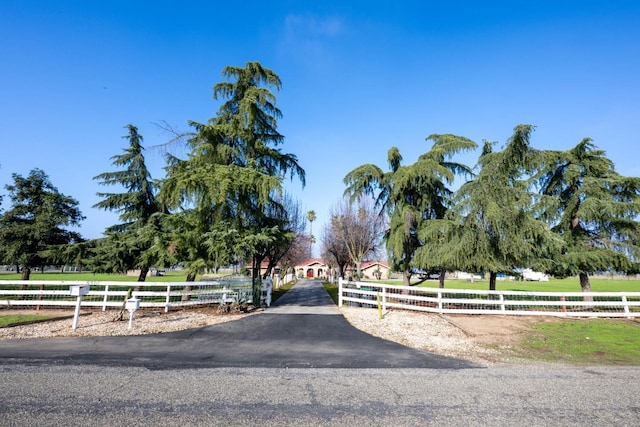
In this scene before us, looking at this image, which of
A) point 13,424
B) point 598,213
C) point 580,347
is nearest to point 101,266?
point 13,424

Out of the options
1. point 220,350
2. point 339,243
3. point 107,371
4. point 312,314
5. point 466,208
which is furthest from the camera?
point 339,243

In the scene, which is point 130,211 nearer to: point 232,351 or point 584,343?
point 232,351

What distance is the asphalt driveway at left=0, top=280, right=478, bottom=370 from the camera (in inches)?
243

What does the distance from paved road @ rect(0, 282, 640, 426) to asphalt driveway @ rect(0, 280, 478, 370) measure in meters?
0.04

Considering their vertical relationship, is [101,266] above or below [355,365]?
above

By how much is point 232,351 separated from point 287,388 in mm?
2929

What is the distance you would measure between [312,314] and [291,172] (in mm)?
7443

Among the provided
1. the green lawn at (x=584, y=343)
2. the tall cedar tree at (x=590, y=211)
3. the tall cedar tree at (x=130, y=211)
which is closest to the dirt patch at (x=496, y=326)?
the green lawn at (x=584, y=343)

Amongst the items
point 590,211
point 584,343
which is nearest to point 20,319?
point 584,343

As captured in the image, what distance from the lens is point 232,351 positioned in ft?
23.6

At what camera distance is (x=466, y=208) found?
565 inches

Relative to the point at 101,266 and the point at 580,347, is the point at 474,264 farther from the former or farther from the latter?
the point at 101,266

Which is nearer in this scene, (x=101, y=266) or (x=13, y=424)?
(x=13, y=424)

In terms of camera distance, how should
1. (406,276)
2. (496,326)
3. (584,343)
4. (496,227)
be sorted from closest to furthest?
(584,343) → (496,326) → (496,227) → (406,276)
